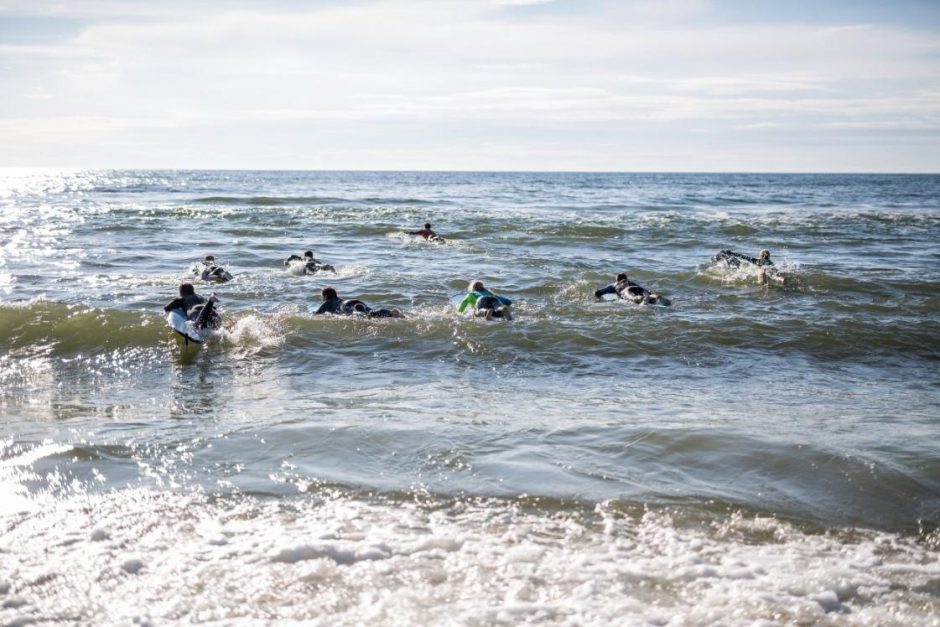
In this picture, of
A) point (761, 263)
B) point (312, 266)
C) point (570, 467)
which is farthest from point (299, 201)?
point (570, 467)

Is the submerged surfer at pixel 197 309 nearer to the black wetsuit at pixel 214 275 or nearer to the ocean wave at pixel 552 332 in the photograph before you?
the ocean wave at pixel 552 332

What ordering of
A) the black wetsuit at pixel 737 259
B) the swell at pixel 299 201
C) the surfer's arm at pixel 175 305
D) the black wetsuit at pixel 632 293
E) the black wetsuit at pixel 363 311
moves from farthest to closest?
1. the swell at pixel 299 201
2. the black wetsuit at pixel 737 259
3. the black wetsuit at pixel 632 293
4. the black wetsuit at pixel 363 311
5. the surfer's arm at pixel 175 305

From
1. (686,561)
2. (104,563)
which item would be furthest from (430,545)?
(104,563)

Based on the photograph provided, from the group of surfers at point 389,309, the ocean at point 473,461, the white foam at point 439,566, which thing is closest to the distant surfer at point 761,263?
the group of surfers at point 389,309

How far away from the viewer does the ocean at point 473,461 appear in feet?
16.7

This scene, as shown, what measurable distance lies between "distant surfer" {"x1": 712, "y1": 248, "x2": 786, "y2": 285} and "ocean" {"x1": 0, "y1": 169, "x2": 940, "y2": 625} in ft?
4.20

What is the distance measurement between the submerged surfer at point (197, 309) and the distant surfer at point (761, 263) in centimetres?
1282

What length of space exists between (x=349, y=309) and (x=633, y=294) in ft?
19.4

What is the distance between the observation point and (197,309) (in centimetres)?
1346

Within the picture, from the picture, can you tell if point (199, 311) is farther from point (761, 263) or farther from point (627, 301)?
point (761, 263)

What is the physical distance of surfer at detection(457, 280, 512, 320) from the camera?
14547 millimetres

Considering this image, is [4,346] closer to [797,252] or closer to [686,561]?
[686,561]

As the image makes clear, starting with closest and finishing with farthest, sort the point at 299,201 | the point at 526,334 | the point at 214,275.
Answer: the point at 526,334 < the point at 214,275 < the point at 299,201

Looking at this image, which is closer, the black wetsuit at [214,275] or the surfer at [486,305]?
the surfer at [486,305]
